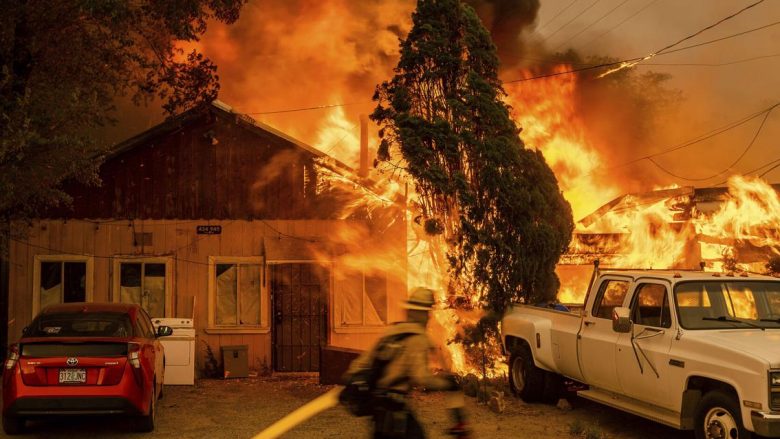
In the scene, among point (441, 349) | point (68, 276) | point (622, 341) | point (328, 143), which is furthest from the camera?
point (328, 143)

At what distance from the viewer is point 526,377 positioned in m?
11.8

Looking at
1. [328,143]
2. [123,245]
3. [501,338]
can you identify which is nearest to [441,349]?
[501,338]

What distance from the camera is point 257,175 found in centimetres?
1684

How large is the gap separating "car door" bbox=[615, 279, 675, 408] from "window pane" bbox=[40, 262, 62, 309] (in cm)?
1199

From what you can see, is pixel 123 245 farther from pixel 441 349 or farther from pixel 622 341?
pixel 622 341

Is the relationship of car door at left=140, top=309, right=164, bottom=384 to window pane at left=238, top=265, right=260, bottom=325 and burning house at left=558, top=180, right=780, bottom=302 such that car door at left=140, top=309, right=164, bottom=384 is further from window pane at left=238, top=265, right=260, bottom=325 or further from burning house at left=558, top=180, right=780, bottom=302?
burning house at left=558, top=180, right=780, bottom=302

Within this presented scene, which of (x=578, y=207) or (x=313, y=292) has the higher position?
(x=578, y=207)

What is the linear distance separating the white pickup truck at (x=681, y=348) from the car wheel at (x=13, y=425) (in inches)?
278

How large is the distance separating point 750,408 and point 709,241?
13723 mm

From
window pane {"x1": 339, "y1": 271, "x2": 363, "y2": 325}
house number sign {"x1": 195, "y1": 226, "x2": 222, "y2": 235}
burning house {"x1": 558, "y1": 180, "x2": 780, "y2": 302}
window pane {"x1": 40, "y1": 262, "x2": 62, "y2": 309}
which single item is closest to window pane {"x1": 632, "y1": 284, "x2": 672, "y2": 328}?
window pane {"x1": 339, "y1": 271, "x2": 363, "y2": 325}

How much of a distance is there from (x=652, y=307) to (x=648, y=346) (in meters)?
0.54

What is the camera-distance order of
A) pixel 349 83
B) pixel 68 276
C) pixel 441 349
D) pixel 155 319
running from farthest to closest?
pixel 349 83 → pixel 68 276 → pixel 155 319 → pixel 441 349

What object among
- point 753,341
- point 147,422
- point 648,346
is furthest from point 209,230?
point 753,341

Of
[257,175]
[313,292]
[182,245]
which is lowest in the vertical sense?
[313,292]
